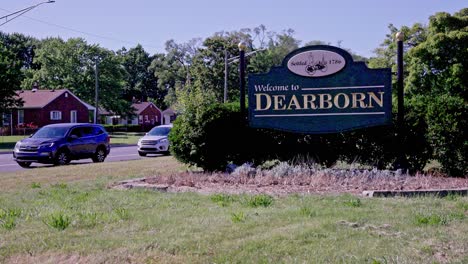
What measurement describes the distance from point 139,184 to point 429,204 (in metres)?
5.26

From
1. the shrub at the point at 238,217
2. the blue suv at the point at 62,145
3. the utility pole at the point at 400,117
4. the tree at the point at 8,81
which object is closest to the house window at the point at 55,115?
the tree at the point at 8,81

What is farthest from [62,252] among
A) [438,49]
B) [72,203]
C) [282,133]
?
[438,49]

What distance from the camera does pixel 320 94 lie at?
503 inches

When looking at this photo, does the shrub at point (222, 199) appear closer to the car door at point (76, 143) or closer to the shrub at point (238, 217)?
the shrub at point (238, 217)

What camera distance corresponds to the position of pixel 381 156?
41.0 feet

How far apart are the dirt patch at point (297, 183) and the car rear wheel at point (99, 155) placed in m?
11.8

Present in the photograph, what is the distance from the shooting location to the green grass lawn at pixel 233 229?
224 inches

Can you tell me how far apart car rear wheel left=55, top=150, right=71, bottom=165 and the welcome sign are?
1018 centimetres

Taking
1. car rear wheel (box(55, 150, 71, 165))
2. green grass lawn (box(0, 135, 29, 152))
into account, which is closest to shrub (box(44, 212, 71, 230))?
car rear wheel (box(55, 150, 71, 165))

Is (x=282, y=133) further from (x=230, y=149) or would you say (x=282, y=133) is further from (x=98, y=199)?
(x=98, y=199)

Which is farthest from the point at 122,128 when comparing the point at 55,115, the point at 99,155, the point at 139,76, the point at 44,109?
the point at 99,155

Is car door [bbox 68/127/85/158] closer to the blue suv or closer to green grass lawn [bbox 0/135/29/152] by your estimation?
the blue suv

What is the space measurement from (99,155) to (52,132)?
2.23 metres

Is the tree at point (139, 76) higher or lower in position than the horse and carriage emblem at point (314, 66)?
higher
